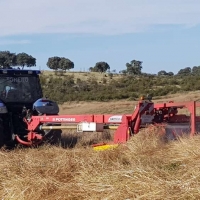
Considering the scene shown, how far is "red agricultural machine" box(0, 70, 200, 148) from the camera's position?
395 inches

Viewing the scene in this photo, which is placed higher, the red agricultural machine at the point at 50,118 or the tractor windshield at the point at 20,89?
the tractor windshield at the point at 20,89

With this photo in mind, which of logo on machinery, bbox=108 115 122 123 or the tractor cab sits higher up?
the tractor cab

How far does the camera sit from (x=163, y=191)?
5.06 metres

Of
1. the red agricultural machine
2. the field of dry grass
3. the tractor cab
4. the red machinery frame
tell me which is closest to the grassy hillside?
the tractor cab

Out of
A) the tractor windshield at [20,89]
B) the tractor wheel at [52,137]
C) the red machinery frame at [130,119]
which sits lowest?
the tractor wheel at [52,137]

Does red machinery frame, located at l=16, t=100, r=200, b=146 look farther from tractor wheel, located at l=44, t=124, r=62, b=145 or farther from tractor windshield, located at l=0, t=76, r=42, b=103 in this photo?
tractor windshield, located at l=0, t=76, r=42, b=103

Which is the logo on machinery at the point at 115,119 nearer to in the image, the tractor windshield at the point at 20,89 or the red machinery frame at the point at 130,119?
the red machinery frame at the point at 130,119

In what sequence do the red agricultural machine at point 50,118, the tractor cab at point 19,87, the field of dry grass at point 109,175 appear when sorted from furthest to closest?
1. the tractor cab at point 19,87
2. the red agricultural machine at point 50,118
3. the field of dry grass at point 109,175

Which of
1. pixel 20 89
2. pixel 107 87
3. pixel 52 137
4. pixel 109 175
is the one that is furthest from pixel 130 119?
pixel 107 87

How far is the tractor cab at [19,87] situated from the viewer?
1270 centimetres

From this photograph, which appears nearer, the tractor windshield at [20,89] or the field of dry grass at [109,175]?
the field of dry grass at [109,175]

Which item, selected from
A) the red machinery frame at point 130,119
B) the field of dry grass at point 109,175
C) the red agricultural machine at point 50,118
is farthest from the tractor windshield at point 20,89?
the field of dry grass at point 109,175

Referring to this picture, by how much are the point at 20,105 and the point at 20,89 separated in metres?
0.41

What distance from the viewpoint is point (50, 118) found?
37.3 feet
